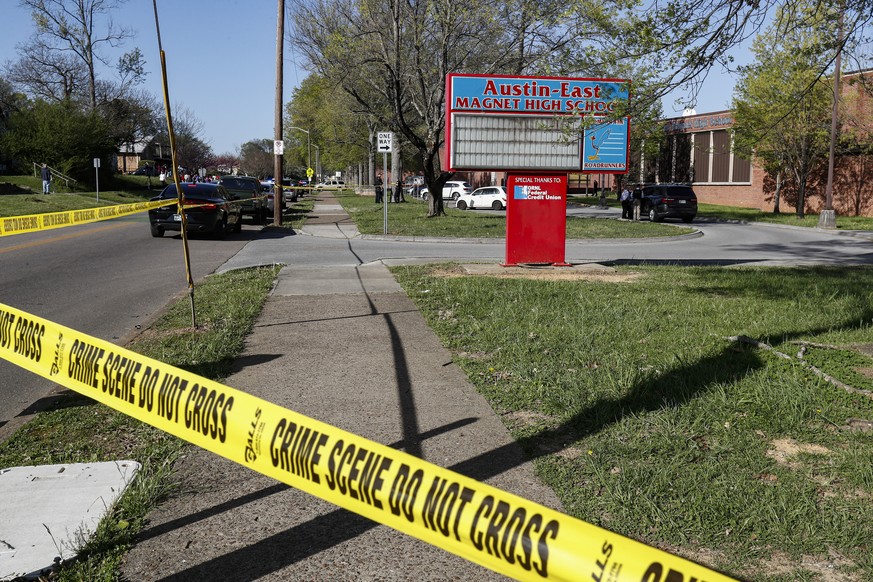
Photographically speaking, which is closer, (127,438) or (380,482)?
(380,482)

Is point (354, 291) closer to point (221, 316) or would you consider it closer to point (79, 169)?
point (221, 316)

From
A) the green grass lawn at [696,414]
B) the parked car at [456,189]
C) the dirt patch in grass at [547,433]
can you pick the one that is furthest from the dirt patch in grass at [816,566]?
the parked car at [456,189]

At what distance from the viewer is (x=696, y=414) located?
5.35 meters

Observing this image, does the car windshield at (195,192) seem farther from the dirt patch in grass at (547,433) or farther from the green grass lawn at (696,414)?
the dirt patch in grass at (547,433)

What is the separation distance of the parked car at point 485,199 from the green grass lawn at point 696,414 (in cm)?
3561

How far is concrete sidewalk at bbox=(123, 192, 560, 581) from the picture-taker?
348 cm

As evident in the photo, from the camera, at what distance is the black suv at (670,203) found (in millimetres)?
33688

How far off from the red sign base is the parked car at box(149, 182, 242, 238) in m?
9.56

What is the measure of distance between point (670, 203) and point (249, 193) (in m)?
17.5

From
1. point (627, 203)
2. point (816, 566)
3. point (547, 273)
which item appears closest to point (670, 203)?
point (627, 203)

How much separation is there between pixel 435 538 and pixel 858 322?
26.4 feet

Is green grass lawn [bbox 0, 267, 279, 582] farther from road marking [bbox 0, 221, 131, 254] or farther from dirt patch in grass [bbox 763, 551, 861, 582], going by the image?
road marking [bbox 0, 221, 131, 254]

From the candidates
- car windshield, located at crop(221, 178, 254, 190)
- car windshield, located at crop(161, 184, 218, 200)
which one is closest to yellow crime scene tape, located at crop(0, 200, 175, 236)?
car windshield, located at crop(161, 184, 218, 200)

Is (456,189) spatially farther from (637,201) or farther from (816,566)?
(816,566)
